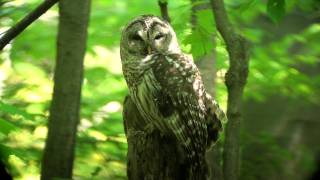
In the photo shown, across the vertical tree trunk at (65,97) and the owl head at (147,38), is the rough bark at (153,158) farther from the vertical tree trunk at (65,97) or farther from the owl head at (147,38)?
the vertical tree trunk at (65,97)

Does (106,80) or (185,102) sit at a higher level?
(185,102)

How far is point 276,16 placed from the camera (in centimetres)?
268

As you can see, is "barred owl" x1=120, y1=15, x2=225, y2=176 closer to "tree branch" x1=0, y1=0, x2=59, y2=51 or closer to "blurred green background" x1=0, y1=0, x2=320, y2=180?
"blurred green background" x1=0, y1=0, x2=320, y2=180

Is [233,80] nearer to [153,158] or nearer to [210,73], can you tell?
[153,158]

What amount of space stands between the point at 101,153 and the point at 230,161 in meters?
1.23

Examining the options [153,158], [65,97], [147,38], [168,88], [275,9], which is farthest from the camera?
[65,97]

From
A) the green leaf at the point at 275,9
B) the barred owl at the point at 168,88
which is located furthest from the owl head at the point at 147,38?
the green leaf at the point at 275,9

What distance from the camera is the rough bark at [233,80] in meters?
2.87

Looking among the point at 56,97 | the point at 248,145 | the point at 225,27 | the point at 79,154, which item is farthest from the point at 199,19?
the point at 248,145

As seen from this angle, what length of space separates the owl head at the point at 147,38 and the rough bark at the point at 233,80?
18.8 inches

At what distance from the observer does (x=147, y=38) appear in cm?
340

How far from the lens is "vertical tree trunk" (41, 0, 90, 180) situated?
11.9 feet

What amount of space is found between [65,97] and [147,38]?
0.76 m

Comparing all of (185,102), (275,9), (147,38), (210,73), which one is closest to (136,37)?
(147,38)
